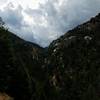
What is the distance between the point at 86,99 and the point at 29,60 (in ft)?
137

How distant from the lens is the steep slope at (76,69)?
114819mm

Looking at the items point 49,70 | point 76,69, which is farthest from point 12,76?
point 76,69

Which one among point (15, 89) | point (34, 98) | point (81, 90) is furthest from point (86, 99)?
point (15, 89)

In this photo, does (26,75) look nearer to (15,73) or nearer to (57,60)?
(15,73)

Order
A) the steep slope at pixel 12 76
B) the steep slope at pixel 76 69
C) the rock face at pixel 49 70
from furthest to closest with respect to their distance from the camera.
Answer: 1. the steep slope at pixel 76 69
2. the rock face at pixel 49 70
3. the steep slope at pixel 12 76

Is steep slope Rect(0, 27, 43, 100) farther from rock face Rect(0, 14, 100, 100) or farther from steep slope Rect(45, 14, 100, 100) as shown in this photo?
steep slope Rect(45, 14, 100, 100)

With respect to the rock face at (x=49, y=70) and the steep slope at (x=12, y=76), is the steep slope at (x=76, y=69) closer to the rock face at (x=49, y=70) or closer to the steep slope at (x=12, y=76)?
the rock face at (x=49, y=70)

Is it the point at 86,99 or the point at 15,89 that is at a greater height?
the point at 86,99

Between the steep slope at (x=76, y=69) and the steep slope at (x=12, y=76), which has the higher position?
the steep slope at (x=76, y=69)

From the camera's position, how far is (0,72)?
43.9m

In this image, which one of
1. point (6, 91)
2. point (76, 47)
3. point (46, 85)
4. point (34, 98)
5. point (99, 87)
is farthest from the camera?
point (76, 47)

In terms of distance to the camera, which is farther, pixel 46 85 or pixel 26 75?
pixel 46 85

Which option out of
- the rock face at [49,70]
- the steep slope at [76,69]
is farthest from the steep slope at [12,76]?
the steep slope at [76,69]

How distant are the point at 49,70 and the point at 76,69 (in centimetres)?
3396
